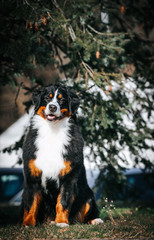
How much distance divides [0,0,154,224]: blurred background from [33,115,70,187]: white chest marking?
92 centimetres

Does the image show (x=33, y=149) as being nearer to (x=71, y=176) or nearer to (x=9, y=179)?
(x=71, y=176)

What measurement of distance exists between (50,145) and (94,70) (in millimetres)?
1613

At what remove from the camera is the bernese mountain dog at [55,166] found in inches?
158

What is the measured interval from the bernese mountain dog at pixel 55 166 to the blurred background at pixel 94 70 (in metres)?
0.69

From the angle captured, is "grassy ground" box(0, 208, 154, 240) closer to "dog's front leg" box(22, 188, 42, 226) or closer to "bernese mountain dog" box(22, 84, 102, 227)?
"dog's front leg" box(22, 188, 42, 226)

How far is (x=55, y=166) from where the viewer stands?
409 cm

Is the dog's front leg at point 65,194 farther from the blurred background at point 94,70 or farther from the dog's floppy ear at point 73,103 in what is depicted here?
the blurred background at point 94,70

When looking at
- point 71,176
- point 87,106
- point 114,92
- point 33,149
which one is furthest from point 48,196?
point 114,92

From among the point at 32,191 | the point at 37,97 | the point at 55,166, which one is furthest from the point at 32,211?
the point at 37,97

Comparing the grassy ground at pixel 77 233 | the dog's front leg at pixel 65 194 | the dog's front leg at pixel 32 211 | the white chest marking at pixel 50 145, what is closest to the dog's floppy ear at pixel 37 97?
the white chest marking at pixel 50 145

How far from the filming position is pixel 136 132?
6.00 meters

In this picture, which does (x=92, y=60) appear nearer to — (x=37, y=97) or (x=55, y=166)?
(x=37, y=97)

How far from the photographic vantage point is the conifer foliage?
15.7ft

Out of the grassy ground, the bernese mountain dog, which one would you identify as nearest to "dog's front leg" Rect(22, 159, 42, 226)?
the bernese mountain dog
